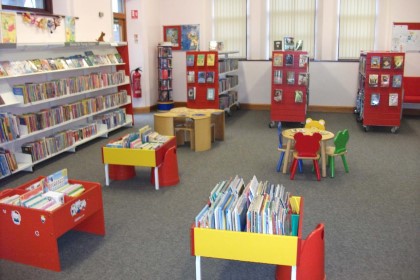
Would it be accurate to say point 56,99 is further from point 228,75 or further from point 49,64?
point 228,75

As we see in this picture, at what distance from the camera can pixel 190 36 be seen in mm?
11359

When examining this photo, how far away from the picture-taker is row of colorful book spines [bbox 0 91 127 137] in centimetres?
588

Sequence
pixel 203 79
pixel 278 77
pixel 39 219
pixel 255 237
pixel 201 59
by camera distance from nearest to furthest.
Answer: pixel 255 237, pixel 39 219, pixel 278 77, pixel 201 59, pixel 203 79

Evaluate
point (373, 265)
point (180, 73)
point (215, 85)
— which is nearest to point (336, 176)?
point (373, 265)

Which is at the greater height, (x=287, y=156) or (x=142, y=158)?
(x=142, y=158)

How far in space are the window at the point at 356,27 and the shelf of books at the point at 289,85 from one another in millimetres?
2585

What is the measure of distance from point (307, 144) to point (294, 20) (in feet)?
20.0

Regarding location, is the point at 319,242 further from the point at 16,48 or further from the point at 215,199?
the point at 16,48

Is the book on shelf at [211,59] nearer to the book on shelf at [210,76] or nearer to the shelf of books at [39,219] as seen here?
the book on shelf at [210,76]

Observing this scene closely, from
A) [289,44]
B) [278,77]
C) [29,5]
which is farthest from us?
[289,44]

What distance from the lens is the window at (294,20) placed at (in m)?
10.7

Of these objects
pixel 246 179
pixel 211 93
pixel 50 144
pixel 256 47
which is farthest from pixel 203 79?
pixel 246 179

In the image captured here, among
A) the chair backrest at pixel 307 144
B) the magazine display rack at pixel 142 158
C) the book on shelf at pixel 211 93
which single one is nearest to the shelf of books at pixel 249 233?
the magazine display rack at pixel 142 158

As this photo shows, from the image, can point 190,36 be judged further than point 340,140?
Yes
